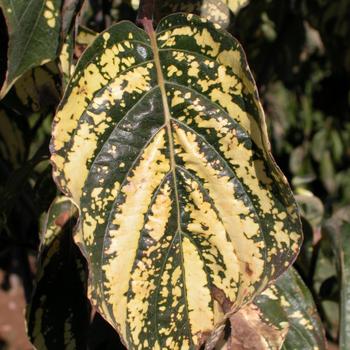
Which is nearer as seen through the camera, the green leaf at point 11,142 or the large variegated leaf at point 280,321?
the large variegated leaf at point 280,321

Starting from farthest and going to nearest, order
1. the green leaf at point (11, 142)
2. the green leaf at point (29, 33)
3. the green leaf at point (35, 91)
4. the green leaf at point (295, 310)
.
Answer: the green leaf at point (11, 142) < the green leaf at point (295, 310) < the green leaf at point (35, 91) < the green leaf at point (29, 33)

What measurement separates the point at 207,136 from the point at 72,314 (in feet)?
1.25

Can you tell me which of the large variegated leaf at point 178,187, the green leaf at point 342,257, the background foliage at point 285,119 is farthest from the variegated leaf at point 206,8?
the green leaf at point 342,257

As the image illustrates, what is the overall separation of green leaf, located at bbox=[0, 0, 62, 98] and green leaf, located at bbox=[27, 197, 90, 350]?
0.32 metres

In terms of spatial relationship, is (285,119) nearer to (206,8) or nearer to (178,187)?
(206,8)

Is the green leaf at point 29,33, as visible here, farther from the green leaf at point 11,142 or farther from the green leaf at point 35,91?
the green leaf at point 11,142

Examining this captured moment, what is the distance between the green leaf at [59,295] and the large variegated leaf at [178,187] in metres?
0.25

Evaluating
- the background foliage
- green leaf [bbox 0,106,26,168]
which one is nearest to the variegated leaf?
the background foliage

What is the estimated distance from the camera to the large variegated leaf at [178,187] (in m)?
0.79

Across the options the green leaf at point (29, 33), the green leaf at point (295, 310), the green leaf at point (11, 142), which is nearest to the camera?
the green leaf at point (29, 33)

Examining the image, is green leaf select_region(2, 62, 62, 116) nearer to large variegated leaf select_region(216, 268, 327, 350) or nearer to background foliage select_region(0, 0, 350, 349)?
background foliage select_region(0, 0, 350, 349)

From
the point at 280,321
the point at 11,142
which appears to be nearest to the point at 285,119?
the point at 11,142

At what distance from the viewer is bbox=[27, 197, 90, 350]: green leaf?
104 centimetres

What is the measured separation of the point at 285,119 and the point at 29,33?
8.32 ft
